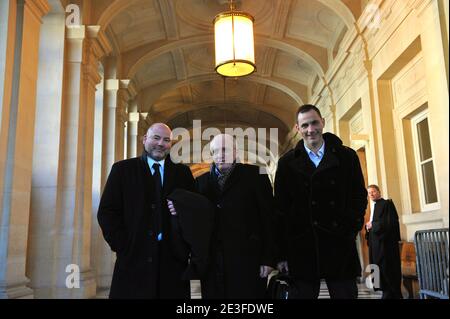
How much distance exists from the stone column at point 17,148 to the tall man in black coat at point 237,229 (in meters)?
2.81

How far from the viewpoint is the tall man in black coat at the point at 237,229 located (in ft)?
9.62

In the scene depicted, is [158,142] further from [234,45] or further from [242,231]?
[234,45]

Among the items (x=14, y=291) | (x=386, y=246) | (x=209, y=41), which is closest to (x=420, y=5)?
(x=386, y=246)

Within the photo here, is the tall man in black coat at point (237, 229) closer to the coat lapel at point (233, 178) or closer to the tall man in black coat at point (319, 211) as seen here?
the coat lapel at point (233, 178)

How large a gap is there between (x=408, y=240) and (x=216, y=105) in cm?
1188

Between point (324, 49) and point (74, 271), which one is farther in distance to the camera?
point (324, 49)

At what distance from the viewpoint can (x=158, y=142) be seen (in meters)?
3.11

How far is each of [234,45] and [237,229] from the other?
13.6 ft

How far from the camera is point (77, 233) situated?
24.5ft

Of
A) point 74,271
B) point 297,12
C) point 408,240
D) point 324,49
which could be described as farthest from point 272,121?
point 74,271

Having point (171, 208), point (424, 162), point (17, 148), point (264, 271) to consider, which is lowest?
point (264, 271)

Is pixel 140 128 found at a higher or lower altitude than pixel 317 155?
higher

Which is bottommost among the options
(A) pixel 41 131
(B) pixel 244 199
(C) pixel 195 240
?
(C) pixel 195 240
